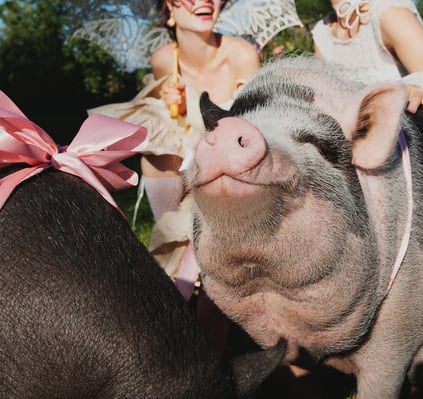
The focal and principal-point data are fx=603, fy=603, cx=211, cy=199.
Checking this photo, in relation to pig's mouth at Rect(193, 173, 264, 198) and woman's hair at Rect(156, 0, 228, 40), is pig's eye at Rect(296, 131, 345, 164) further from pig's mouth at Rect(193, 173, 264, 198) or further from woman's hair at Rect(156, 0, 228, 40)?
woman's hair at Rect(156, 0, 228, 40)

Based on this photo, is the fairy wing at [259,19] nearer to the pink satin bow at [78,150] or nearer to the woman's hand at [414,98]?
the woman's hand at [414,98]

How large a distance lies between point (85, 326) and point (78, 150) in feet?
1.49

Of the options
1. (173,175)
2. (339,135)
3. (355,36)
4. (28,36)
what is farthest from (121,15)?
(28,36)

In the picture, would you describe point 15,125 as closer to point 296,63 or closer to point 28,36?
point 296,63

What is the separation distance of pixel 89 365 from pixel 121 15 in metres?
2.52

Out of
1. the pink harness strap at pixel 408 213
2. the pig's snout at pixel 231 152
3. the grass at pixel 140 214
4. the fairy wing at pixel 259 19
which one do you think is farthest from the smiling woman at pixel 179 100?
the pig's snout at pixel 231 152

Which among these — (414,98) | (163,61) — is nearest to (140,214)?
(163,61)

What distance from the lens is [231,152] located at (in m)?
1.25

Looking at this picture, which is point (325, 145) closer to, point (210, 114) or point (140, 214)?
point (210, 114)

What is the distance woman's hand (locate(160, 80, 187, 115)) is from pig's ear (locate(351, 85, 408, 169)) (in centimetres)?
122

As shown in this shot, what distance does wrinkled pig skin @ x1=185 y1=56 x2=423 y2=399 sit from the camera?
1298 millimetres

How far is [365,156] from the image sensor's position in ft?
5.02

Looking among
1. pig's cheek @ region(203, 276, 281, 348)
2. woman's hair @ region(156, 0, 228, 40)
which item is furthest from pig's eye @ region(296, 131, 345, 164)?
woman's hair @ region(156, 0, 228, 40)

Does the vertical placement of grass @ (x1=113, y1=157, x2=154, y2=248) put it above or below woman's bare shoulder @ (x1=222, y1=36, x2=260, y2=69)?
below
